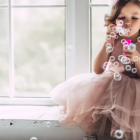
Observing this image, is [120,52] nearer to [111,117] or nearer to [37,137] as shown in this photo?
[111,117]

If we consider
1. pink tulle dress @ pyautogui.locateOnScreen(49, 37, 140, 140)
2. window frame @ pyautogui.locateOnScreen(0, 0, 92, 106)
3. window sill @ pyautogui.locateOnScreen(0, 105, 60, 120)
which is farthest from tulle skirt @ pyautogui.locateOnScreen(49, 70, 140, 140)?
window frame @ pyautogui.locateOnScreen(0, 0, 92, 106)

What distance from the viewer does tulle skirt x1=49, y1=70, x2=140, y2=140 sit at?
83 cm

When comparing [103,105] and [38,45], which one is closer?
[103,105]

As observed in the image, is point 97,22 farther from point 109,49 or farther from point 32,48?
point 32,48

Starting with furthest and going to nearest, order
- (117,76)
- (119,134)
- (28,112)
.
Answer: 1. (28,112)
2. (117,76)
3. (119,134)

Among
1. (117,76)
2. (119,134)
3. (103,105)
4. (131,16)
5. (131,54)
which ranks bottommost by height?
(119,134)

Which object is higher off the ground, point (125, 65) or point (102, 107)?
point (125, 65)

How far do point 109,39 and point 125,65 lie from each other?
159mm

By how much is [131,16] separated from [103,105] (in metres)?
0.48

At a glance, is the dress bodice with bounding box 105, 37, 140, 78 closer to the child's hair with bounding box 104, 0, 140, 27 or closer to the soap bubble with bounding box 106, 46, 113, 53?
the soap bubble with bounding box 106, 46, 113, 53

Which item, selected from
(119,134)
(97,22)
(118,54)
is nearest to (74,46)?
(97,22)

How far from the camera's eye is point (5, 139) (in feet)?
3.52

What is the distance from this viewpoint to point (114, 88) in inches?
35.2

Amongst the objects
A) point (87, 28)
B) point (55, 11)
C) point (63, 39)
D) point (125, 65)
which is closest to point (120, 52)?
point (125, 65)
